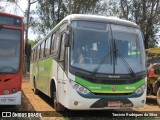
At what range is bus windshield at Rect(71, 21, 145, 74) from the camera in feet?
29.0

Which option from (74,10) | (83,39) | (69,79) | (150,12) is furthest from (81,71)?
(74,10)

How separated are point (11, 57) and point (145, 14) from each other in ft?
97.5

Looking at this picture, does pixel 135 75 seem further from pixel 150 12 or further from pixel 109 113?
pixel 150 12

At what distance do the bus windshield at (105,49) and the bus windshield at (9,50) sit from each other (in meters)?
1.96

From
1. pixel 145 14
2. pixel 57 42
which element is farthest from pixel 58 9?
pixel 57 42

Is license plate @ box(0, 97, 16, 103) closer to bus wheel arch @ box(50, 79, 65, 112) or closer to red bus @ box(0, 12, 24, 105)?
red bus @ box(0, 12, 24, 105)

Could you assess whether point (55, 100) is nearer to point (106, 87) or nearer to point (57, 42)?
point (57, 42)

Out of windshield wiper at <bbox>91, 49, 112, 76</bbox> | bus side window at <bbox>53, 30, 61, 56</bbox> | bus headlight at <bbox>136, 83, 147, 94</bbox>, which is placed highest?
bus side window at <bbox>53, 30, 61, 56</bbox>

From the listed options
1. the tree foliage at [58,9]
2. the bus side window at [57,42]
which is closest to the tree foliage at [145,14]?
the tree foliage at [58,9]

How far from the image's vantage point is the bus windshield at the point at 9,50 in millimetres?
9500

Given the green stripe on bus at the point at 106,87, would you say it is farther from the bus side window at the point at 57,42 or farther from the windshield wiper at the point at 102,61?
the bus side window at the point at 57,42

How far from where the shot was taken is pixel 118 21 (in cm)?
966

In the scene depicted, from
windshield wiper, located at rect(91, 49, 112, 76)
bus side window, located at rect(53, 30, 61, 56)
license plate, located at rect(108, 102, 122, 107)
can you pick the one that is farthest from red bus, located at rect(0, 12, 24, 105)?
license plate, located at rect(108, 102, 122, 107)

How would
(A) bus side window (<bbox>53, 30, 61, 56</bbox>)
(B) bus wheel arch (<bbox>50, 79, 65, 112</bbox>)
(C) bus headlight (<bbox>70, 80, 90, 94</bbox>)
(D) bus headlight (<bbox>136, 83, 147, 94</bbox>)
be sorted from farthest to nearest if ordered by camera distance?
(A) bus side window (<bbox>53, 30, 61, 56</bbox>)
(B) bus wheel arch (<bbox>50, 79, 65, 112</bbox>)
(D) bus headlight (<bbox>136, 83, 147, 94</bbox>)
(C) bus headlight (<bbox>70, 80, 90, 94</bbox>)
